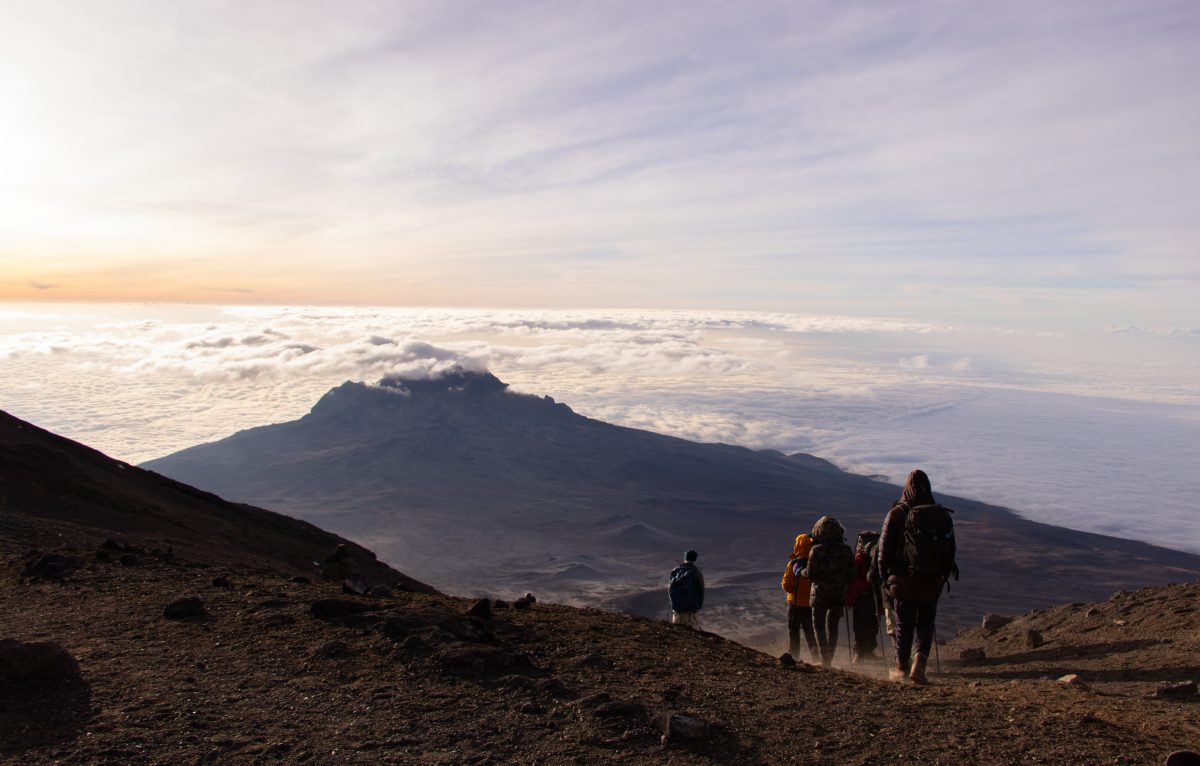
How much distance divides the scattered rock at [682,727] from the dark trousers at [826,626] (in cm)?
497

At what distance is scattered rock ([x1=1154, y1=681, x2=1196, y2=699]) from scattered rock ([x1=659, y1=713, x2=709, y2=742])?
4.84 m

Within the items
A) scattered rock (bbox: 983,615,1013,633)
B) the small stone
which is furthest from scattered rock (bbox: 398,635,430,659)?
scattered rock (bbox: 983,615,1013,633)

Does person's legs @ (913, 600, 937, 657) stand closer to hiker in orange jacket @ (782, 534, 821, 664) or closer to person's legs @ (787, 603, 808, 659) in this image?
hiker in orange jacket @ (782, 534, 821, 664)

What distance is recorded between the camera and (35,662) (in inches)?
220

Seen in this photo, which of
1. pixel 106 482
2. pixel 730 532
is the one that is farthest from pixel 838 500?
pixel 106 482

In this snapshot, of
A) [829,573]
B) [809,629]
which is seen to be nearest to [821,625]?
[809,629]

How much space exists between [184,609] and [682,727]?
5.47 metres

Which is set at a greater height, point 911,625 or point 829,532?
point 829,532

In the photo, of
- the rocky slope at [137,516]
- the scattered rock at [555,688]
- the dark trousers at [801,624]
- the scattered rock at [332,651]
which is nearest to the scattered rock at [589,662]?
the scattered rock at [555,688]

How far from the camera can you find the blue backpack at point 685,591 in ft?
34.4

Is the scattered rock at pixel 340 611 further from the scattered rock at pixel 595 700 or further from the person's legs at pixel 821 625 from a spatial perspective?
the person's legs at pixel 821 625

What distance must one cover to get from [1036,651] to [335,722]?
9.72 metres

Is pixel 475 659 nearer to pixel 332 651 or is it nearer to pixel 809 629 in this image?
pixel 332 651

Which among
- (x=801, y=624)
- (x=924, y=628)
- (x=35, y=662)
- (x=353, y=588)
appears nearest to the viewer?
(x=35, y=662)
